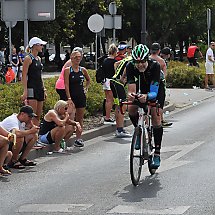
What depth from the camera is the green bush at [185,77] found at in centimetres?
2628

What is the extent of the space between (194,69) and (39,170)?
17.3 m

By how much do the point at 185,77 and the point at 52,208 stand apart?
63.1ft

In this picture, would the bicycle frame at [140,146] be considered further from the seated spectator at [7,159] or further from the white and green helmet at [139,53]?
the seated spectator at [7,159]

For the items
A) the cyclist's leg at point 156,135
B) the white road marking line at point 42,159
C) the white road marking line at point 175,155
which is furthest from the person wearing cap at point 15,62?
the cyclist's leg at point 156,135

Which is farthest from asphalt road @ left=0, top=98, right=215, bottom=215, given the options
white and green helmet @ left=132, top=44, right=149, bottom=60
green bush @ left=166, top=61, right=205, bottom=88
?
green bush @ left=166, top=61, right=205, bottom=88

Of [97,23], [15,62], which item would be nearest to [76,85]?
[97,23]

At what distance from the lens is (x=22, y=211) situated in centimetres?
750

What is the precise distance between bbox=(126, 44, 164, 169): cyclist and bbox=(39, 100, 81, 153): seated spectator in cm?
237

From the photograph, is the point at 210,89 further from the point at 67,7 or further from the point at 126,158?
the point at 67,7

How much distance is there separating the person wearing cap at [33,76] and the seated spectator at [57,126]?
0.32m

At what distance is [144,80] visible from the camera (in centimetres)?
915

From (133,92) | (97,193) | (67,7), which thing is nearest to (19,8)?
(133,92)

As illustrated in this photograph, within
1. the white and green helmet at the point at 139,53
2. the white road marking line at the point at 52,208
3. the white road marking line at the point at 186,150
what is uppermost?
the white and green helmet at the point at 139,53

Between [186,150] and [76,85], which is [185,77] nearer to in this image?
[76,85]
